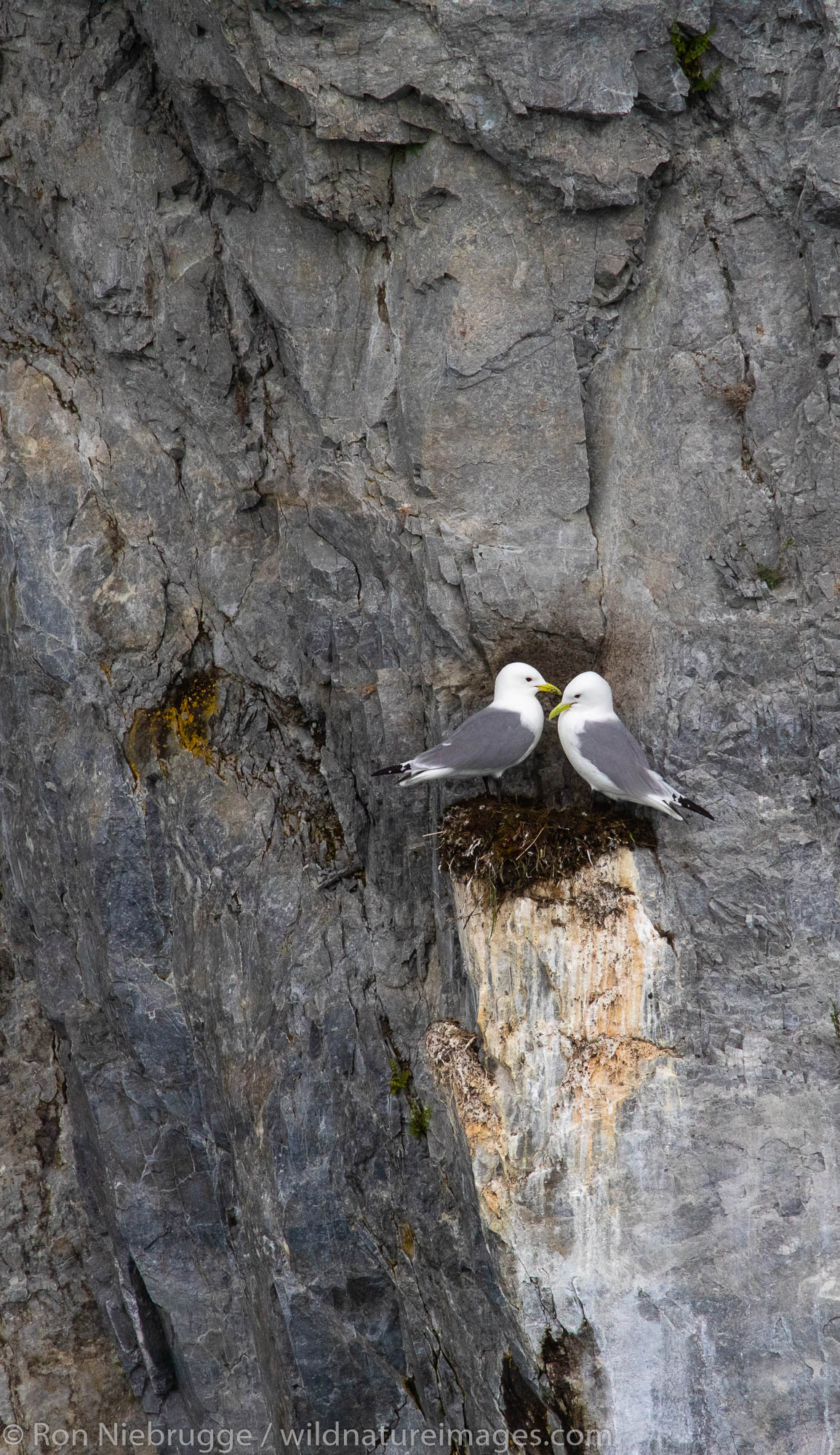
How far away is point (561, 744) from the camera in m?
6.36

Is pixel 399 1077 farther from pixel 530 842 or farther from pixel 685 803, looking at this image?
pixel 685 803

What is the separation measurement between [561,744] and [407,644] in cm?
123

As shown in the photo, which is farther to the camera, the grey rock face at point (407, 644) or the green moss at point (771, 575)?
the green moss at point (771, 575)

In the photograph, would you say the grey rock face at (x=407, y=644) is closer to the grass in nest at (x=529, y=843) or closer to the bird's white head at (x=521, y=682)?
the grass in nest at (x=529, y=843)

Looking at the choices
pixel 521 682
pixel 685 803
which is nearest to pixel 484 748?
pixel 521 682

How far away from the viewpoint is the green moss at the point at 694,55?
597cm

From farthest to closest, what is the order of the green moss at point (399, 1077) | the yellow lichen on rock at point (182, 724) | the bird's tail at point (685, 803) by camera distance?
the yellow lichen on rock at point (182, 724), the green moss at point (399, 1077), the bird's tail at point (685, 803)

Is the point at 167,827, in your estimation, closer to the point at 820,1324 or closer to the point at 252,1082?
the point at 252,1082

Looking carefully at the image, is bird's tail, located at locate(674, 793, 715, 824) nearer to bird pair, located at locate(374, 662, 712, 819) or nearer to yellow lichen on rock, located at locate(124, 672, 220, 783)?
bird pair, located at locate(374, 662, 712, 819)

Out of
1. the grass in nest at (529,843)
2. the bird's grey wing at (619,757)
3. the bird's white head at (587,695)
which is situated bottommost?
the grass in nest at (529,843)

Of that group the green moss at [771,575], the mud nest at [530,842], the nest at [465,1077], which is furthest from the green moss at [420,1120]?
the green moss at [771,575]

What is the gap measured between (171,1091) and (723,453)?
556 centimetres

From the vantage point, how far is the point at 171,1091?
818 centimetres

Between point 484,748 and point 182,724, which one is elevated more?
point 484,748
